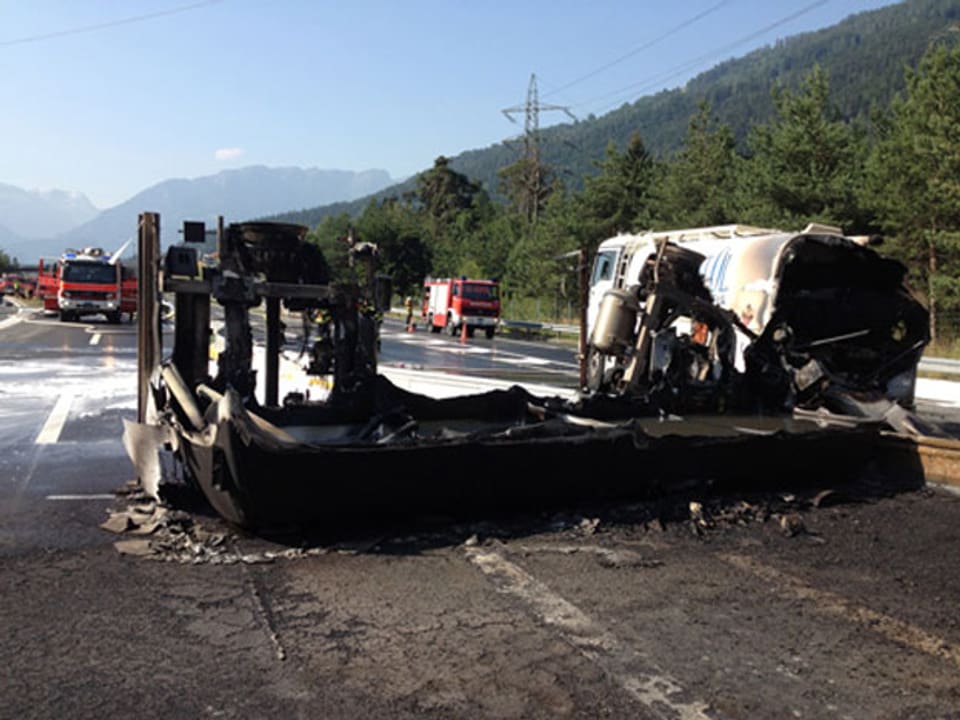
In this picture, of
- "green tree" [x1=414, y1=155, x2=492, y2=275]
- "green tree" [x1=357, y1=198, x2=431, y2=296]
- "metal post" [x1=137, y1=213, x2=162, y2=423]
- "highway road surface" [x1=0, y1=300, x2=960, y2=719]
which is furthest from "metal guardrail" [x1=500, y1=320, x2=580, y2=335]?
"green tree" [x1=414, y1=155, x2=492, y2=275]

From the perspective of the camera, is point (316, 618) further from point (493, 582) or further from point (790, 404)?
point (790, 404)

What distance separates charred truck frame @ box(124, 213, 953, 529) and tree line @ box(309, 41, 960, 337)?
0.99m

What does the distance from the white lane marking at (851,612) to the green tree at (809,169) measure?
29679mm

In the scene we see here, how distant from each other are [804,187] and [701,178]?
13.3 meters

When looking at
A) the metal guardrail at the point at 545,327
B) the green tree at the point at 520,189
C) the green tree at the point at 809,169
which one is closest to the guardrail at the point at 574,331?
the metal guardrail at the point at 545,327

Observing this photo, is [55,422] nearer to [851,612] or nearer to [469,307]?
[851,612]

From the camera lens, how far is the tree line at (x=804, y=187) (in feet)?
94.3

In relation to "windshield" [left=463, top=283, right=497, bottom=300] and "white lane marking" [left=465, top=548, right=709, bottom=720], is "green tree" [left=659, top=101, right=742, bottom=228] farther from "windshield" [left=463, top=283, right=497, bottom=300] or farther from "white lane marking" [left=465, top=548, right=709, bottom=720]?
"white lane marking" [left=465, top=548, right=709, bottom=720]

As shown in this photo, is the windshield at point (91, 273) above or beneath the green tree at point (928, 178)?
beneath

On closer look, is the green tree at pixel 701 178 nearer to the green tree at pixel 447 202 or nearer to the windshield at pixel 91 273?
the windshield at pixel 91 273

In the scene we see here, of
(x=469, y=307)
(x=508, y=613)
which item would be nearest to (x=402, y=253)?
(x=469, y=307)

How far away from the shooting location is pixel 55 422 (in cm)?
1091

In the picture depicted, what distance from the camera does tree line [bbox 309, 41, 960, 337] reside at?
2873 centimetres

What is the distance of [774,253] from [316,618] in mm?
7901
